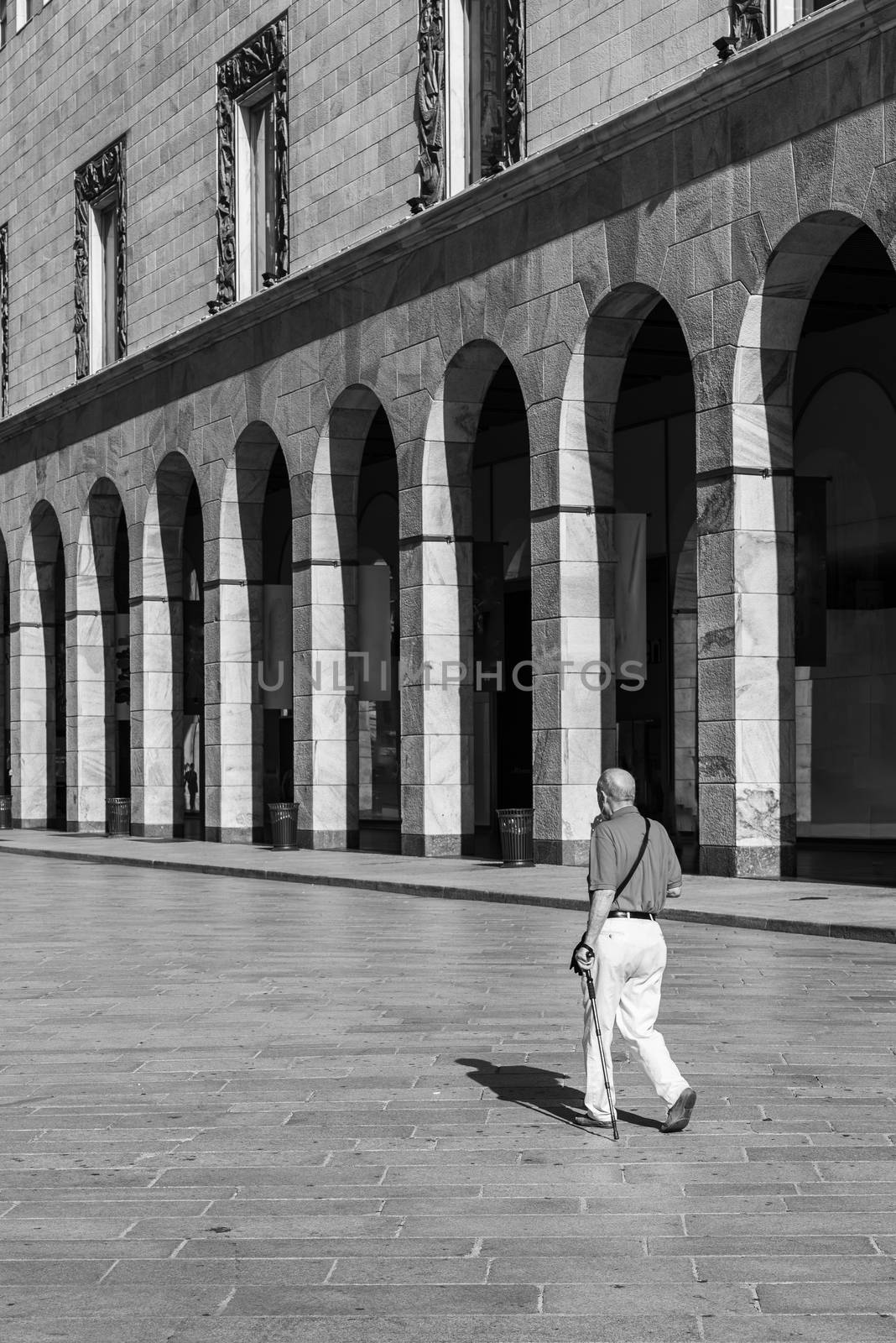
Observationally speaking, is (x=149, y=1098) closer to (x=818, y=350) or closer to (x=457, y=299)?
(x=457, y=299)

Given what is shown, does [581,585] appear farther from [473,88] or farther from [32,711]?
[32,711]

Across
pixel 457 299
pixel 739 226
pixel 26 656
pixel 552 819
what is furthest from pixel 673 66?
Result: pixel 26 656

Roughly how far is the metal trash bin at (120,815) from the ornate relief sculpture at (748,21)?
2296 cm

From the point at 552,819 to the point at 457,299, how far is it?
26.2 ft

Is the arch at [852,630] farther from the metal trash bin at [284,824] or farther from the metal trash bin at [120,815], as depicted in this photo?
the metal trash bin at [120,815]

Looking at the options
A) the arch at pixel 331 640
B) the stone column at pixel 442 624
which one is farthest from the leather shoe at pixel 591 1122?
the arch at pixel 331 640

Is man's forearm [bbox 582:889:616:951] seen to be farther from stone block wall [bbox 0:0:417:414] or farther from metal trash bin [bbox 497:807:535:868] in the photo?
stone block wall [bbox 0:0:417:414]

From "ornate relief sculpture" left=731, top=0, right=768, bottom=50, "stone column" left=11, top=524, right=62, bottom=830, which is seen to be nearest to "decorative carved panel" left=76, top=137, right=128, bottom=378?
"stone column" left=11, top=524, right=62, bottom=830

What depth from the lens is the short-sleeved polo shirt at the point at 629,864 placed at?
9016 millimetres

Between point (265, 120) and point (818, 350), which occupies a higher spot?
point (265, 120)

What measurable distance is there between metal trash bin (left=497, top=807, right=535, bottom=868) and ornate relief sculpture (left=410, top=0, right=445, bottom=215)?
9.73 m

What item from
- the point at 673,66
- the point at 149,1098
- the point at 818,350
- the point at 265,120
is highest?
the point at 265,120

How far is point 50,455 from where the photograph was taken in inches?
1823

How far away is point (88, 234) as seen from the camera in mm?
45188
